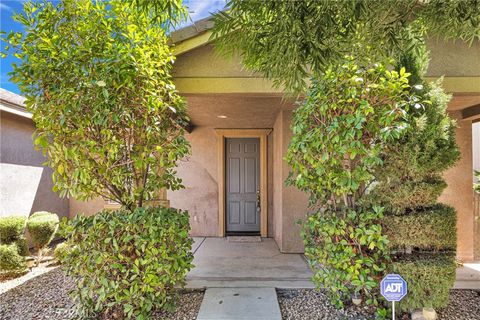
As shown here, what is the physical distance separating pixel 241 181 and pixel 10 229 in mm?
4577

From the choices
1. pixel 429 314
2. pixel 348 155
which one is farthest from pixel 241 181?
pixel 429 314

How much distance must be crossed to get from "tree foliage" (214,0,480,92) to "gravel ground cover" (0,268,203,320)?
2684 millimetres

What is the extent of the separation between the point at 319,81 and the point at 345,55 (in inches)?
15.4

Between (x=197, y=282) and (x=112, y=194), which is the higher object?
(x=112, y=194)

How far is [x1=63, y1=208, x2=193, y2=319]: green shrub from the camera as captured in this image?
2.73 m

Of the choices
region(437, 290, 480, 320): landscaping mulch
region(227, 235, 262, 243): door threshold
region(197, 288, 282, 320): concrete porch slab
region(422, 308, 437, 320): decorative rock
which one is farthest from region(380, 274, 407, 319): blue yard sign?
region(227, 235, 262, 243): door threshold

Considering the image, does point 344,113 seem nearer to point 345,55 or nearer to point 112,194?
point 345,55

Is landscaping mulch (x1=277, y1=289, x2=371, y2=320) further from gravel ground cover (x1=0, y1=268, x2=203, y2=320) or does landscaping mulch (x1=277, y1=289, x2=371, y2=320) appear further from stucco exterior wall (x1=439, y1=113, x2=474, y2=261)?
stucco exterior wall (x1=439, y1=113, x2=474, y2=261)

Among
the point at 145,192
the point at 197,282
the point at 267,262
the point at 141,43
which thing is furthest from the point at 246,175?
the point at 141,43

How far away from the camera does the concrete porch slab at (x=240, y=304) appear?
2893mm

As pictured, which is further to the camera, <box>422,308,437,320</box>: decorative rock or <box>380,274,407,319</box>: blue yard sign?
<box>422,308,437,320</box>: decorative rock

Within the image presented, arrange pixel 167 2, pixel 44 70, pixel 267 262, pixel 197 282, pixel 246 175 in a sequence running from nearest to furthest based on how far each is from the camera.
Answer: pixel 167 2 → pixel 44 70 → pixel 197 282 → pixel 267 262 → pixel 246 175

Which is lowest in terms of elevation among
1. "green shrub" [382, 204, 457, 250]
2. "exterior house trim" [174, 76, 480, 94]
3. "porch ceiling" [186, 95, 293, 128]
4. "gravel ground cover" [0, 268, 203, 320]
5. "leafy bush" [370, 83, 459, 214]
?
"gravel ground cover" [0, 268, 203, 320]

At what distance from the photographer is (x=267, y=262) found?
4730 millimetres
